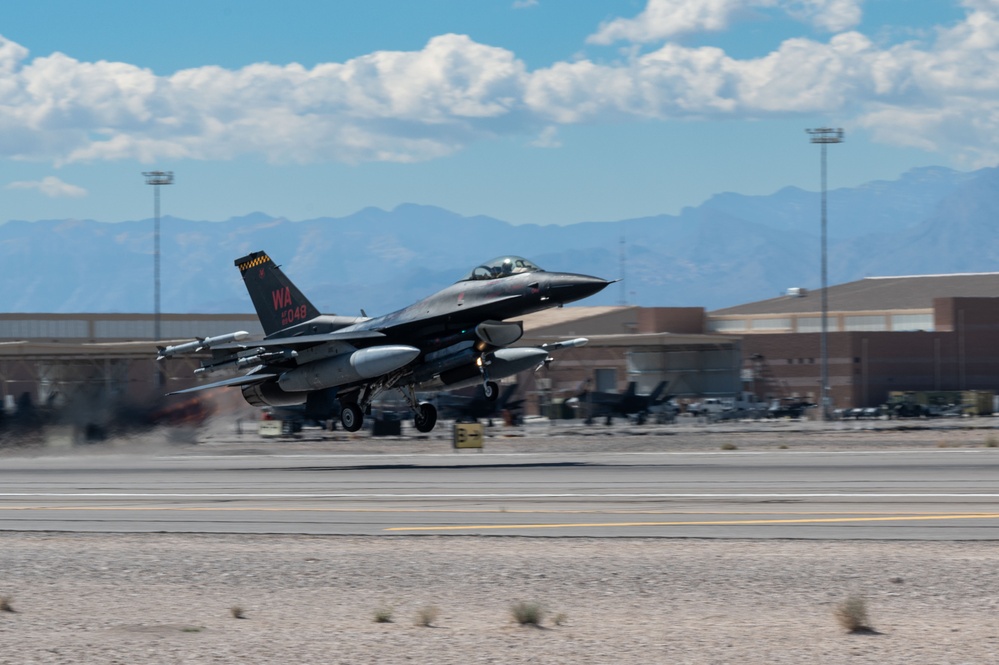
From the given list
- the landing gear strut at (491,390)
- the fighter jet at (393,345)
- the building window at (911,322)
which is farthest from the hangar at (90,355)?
the building window at (911,322)

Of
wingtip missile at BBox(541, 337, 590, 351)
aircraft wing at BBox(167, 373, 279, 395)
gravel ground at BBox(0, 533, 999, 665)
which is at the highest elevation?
wingtip missile at BBox(541, 337, 590, 351)

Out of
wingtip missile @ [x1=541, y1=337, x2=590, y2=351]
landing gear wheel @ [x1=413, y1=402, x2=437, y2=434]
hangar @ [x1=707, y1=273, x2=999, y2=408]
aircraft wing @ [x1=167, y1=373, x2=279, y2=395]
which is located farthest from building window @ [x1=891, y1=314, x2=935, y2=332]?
aircraft wing @ [x1=167, y1=373, x2=279, y2=395]

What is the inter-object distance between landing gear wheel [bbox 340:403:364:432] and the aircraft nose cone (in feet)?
30.3

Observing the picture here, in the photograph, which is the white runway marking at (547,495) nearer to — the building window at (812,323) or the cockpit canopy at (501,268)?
the cockpit canopy at (501,268)

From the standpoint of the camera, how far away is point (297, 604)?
544 inches

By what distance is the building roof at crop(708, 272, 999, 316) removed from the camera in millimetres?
120312

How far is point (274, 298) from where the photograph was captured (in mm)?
43344

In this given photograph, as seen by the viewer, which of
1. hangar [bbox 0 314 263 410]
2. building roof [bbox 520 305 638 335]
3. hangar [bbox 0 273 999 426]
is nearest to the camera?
hangar [bbox 0 314 263 410]

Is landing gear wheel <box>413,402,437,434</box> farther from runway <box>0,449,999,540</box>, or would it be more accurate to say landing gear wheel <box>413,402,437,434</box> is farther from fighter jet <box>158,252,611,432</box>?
runway <box>0,449,999,540</box>

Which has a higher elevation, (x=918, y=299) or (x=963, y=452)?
(x=918, y=299)

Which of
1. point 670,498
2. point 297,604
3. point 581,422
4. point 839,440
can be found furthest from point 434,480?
point 581,422

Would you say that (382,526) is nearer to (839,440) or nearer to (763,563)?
(763,563)

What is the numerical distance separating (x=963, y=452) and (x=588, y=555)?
24.7 metres

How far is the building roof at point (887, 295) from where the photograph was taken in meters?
120
